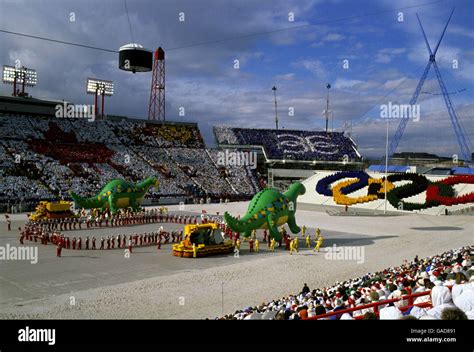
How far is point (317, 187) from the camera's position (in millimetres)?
51500

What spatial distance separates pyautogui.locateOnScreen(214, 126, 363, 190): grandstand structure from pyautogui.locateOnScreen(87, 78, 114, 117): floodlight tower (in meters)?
20.0

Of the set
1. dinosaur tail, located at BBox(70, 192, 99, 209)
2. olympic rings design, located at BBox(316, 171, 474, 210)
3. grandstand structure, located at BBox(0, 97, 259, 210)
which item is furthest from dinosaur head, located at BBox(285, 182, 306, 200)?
grandstand structure, located at BBox(0, 97, 259, 210)

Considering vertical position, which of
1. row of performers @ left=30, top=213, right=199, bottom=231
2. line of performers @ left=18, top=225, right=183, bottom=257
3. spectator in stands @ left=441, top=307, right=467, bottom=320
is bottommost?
line of performers @ left=18, top=225, right=183, bottom=257

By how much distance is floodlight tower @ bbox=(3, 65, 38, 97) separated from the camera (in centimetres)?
5704

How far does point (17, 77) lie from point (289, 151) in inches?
1729

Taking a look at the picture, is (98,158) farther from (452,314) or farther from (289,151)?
(452,314)

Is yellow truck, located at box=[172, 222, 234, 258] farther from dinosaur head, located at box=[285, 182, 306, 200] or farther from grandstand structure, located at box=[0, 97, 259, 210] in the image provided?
grandstand structure, located at box=[0, 97, 259, 210]

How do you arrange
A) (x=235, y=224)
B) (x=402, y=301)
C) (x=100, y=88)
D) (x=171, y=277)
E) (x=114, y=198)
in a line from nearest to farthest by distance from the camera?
1. (x=402, y=301)
2. (x=171, y=277)
3. (x=235, y=224)
4. (x=114, y=198)
5. (x=100, y=88)

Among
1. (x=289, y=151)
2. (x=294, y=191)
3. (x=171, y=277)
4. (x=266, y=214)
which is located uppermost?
(x=289, y=151)

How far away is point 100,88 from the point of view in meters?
64.1

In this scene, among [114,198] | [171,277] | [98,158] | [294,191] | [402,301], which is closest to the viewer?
[402,301]

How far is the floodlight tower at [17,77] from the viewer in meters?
57.0

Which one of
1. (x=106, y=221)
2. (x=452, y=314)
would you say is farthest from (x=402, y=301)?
(x=106, y=221)
